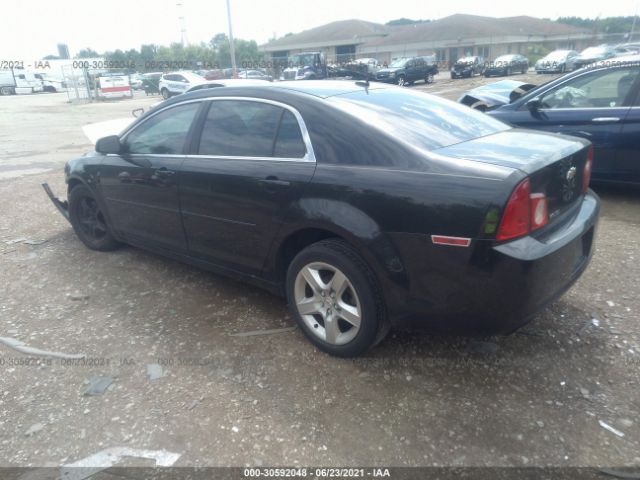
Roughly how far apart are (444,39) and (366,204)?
57137 millimetres

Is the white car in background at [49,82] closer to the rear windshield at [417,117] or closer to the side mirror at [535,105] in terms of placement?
the side mirror at [535,105]

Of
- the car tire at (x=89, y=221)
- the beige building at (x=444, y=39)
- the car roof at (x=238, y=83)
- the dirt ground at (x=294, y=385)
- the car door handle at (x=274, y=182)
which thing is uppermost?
the beige building at (x=444, y=39)

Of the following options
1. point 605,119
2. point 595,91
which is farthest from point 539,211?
point 595,91

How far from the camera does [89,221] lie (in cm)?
503

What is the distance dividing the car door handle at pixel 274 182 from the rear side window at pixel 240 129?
0.18 m

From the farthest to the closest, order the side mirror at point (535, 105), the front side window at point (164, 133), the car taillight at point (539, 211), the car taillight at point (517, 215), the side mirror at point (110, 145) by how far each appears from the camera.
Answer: the side mirror at point (535, 105) → the side mirror at point (110, 145) → the front side window at point (164, 133) → the car taillight at point (539, 211) → the car taillight at point (517, 215)

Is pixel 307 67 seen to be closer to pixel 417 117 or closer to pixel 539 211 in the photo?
pixel 417 117

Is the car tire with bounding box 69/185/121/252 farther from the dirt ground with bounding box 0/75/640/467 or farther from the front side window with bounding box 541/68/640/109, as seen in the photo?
the front side window with bounding box 541/68/640/109

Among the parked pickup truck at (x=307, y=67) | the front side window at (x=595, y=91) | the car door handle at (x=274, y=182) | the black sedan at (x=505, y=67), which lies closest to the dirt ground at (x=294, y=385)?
the car door handle at (x=274, y=182)

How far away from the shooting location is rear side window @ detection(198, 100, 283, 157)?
3.24m

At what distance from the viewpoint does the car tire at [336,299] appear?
279cm

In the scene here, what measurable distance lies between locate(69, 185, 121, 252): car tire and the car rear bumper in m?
3.36

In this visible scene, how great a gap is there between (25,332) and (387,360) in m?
2.66

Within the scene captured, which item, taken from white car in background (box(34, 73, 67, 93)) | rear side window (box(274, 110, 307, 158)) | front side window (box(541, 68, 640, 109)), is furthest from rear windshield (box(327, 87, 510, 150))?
white car in background (box(34, 73, 67, 93))
